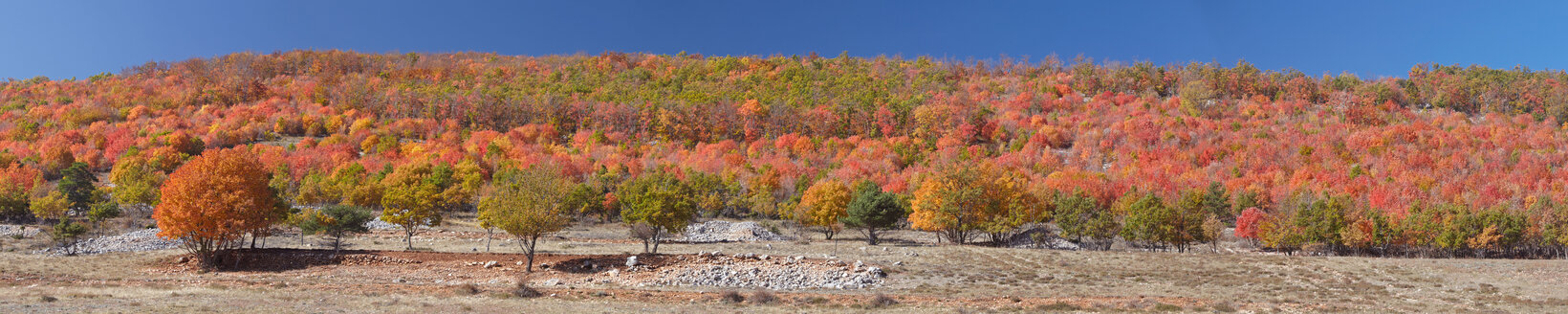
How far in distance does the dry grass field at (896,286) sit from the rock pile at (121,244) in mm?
2917

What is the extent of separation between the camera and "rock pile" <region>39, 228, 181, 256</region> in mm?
44344

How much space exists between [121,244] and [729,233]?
42668 millimetres

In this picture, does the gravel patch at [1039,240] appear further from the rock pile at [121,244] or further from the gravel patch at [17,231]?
the gravel patch at [17,231]

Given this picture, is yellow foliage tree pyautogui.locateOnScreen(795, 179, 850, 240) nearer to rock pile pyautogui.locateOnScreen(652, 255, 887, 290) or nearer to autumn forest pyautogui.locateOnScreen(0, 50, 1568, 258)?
autumn forest pyautogui.locateOnScreen(0, 50, 1568, 258)

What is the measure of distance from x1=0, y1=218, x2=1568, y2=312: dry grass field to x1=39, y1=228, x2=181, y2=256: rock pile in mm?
2917

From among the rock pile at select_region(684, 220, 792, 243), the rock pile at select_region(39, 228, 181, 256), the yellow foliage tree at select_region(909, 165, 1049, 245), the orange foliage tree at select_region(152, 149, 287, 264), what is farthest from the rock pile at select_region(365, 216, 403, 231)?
the yellow foliage tree at select_region(909, 165, 1049, 245)

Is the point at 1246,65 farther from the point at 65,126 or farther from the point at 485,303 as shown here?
the point at 65,126

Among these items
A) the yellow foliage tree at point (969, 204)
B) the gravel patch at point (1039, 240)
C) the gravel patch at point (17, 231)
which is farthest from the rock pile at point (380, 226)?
the gravel patch at point (1039, 240)

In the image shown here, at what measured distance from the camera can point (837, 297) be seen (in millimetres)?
25141

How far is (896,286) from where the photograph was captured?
96.9 ft

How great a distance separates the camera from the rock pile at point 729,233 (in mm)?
63016

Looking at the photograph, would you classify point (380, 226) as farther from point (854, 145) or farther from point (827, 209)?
point (854, 145)

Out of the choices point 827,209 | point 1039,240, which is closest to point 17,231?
point 827,209

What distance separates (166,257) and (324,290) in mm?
18029
